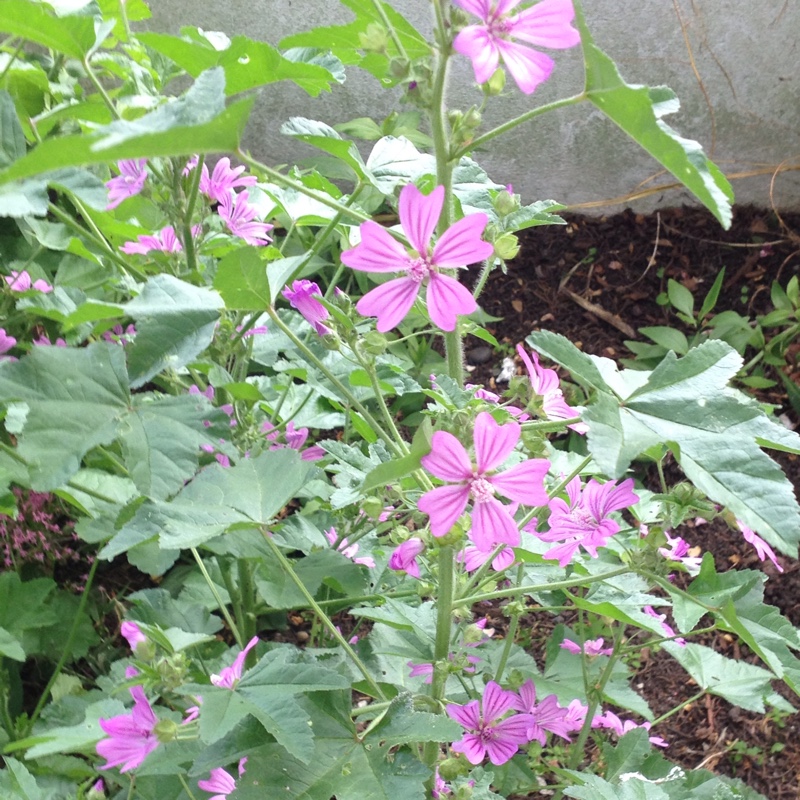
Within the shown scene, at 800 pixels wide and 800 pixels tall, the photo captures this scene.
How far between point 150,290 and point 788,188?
227 cm

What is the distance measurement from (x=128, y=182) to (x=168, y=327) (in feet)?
1.02

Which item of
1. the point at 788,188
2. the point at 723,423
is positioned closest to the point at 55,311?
the point at 723,423

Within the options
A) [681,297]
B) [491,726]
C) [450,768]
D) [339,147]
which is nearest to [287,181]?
[339,147]

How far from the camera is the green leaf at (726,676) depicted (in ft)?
3.58

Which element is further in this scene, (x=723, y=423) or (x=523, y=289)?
(x=523, y=289)

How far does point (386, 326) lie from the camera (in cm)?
67

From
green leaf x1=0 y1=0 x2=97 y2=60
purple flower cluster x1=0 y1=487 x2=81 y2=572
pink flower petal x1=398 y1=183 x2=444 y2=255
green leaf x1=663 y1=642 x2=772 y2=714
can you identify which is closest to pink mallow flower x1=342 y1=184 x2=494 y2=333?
pink flower petal x1=398 y1=183 x2=444 y2=255

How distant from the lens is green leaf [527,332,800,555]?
0.62 m

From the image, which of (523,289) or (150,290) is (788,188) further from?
(150,290)

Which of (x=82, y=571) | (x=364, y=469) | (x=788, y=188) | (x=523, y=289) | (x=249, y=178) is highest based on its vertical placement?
(x=249, y=178)

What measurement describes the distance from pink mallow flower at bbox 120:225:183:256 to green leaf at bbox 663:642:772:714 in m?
0.92

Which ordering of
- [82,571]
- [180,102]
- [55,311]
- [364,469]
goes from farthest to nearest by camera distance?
[82,571] → [55,311] → [364,469] → [180,102]

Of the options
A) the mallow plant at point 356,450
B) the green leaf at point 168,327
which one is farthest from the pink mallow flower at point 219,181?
the green leaf at point 168,327

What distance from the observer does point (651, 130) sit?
1.86 feet
